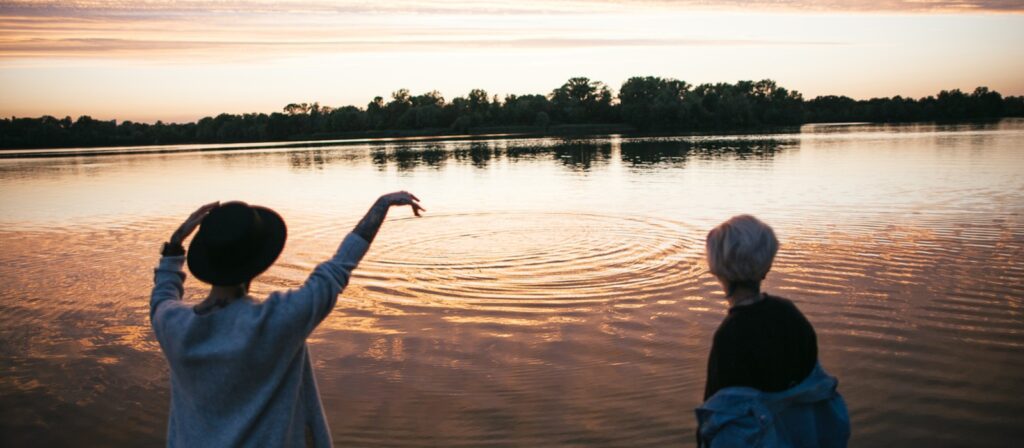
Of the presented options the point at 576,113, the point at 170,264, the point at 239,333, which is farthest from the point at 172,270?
the point at 576,113

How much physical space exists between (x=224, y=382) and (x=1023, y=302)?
882cm

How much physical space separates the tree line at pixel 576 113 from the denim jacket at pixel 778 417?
398 feet

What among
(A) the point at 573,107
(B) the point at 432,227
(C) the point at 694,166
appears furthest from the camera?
(A) the point at 573,107

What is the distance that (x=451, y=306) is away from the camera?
339 inches

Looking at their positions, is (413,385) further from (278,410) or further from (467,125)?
(467,125)

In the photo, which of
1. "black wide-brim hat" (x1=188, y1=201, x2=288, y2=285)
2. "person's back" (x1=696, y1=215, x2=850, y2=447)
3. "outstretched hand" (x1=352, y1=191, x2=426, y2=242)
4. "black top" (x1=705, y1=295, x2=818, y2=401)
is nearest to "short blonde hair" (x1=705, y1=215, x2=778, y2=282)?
"person's back" (x1=696, y1=215, x2=850, y2=447)

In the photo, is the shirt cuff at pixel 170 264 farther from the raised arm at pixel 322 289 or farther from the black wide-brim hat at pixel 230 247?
the raised arm at pixel 322 289

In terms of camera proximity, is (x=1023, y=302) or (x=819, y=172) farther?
(x=819, y=172)

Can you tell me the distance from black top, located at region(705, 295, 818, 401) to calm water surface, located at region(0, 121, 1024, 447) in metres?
2.45

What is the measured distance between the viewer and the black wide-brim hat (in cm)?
218

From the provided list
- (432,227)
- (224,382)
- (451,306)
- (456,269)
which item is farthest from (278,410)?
(432,227)

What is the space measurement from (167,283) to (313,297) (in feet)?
2.26

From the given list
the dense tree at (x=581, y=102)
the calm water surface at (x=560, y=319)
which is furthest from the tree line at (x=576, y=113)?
the calm water surface at (x=560, y=319)

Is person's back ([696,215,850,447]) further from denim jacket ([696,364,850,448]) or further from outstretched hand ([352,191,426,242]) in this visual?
outstretched hand ([352,191,426,242])
